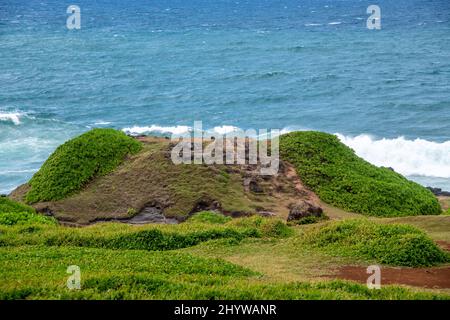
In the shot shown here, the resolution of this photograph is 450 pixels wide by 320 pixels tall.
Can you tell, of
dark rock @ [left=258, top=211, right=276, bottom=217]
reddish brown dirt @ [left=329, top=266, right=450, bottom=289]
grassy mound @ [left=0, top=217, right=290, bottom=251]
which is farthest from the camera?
dark rock @ [left=258, top=211, right=276, bottom=217]

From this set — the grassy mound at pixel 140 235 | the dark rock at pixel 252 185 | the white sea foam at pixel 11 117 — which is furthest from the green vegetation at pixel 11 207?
the white sea foam at pixel 11 117

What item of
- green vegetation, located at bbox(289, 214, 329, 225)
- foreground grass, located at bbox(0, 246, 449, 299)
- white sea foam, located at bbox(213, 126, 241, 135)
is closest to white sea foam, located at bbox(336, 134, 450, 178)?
white sea foam, located at bbox(213, 126, 241, 135)

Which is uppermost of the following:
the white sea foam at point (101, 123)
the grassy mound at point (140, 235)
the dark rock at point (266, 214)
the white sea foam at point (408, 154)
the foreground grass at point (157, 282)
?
the foreground grass at point (157, 282)

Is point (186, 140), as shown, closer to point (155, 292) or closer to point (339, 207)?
point (339, 207)

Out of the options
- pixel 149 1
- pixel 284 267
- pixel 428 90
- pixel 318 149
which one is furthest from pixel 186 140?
pixel 149 1

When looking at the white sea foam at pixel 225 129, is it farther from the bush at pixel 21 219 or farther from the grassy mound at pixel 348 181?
the bush at pixel 21 219

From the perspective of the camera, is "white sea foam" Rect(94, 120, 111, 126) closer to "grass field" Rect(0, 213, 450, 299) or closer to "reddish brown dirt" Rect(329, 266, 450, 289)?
"grass field" Rect(0, 213, 450, 299)
